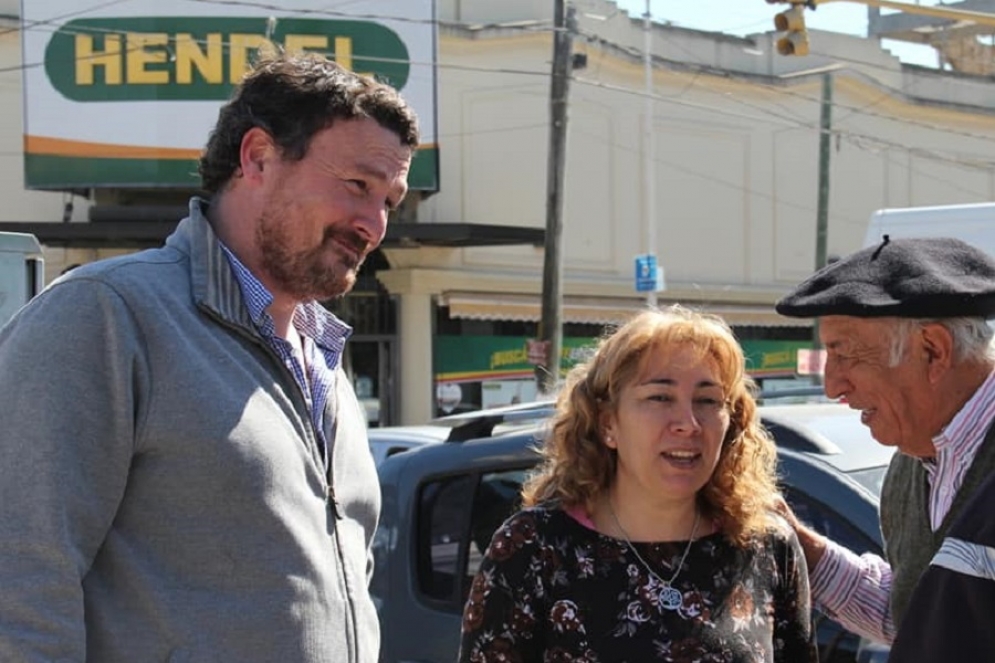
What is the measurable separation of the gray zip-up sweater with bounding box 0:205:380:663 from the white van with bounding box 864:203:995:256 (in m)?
5.01

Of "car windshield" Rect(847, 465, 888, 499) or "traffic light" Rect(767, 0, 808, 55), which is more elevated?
"traffic light" Rect(767, 0, 808, 55)

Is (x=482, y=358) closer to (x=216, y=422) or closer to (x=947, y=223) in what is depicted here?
(x=947, y=223)

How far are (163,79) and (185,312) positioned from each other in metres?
20.5

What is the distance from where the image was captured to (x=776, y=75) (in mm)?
A: 27188

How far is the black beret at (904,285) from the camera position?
261 cm

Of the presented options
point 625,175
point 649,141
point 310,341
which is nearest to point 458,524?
point 310,341

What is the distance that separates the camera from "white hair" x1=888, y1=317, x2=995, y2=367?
2.61 m

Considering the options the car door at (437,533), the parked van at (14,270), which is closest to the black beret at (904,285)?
the car door at (437,533)

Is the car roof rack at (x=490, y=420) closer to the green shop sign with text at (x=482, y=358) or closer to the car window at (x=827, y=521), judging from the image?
the car window at (x=827, y=521)

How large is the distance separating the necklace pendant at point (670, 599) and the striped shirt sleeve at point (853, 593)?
477mm

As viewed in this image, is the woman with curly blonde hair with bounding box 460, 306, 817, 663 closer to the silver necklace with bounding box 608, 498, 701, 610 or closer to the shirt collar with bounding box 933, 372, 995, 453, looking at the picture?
the silver necklace with bounding box 608, 498, 701, 610

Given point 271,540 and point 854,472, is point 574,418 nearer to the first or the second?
point 271,540

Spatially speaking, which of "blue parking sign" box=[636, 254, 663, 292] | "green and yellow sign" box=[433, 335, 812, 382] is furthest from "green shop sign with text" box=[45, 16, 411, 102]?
"blue parking sign" box=[636, 254, 663, 292]

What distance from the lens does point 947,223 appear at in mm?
7312
